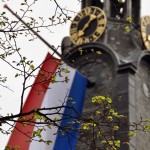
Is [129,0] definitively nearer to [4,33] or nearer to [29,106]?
[29,106]

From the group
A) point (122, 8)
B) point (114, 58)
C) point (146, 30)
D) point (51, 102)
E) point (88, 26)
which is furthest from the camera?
point (122, 8)

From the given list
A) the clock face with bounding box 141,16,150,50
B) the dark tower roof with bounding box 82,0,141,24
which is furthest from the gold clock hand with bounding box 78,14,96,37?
the clock face with bounding box 141,16,150,50

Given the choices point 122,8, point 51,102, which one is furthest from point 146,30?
point 51,102

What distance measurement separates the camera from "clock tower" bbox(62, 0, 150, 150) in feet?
91.1

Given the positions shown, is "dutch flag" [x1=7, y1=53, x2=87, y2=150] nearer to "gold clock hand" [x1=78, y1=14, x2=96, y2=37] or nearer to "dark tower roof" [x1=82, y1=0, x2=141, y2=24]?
"gold clock hand" [x1=78, y1=14, x2=96, y2=37]

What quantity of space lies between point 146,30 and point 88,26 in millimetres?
3040

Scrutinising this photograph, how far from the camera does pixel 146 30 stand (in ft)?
104

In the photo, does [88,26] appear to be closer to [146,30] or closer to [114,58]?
[146,30]

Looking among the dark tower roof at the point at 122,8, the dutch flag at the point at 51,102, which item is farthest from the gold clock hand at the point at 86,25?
the dutch flag at the point at 51,102

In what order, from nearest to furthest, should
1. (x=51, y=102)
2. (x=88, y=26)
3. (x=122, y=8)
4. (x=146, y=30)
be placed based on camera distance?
(x=51, y=102)
(x=146, y=30)
(x=88, y=26)
(x=122, y=8)

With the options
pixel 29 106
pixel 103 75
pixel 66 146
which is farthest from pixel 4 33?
pixel 103 75

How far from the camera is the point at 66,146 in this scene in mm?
21000

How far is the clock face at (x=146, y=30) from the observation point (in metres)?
31.0

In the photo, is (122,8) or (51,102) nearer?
(51,102)
